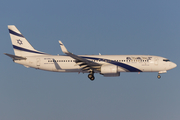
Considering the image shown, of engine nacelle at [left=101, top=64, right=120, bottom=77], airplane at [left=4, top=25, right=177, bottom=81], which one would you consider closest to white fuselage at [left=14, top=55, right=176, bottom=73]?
airplane at [left=4, top=25, right=177, bottom=81]

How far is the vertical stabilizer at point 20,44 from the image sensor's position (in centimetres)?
6122

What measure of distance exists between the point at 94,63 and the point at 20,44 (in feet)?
54.4

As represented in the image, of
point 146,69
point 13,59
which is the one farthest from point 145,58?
point 13,59

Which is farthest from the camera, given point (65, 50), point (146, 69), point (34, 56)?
point (34, 56)

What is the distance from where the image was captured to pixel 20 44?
61.9 m

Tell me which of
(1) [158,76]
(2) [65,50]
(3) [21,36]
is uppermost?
(3) [21,36]

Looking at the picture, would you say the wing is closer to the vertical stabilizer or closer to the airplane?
the airplane

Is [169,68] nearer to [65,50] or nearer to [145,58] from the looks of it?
[145,58]

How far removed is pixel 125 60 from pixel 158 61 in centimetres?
615

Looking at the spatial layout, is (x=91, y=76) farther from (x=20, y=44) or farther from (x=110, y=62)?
(x=20, y=44)

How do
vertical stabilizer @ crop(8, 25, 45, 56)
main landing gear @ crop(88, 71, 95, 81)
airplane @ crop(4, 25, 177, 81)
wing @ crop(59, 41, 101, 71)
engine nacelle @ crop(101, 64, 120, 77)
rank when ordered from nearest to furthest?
wing @ crop(59, 41, 101, 71), engine nacelle @ crop(101, 64, 120, 77), airplane @ crop(4, 25, 177, 81), main landing gear @ crop(88, 71, 95, 81), vertical stabilizer @ crop(8, 25, 45, 56)

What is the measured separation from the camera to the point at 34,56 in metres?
60.3

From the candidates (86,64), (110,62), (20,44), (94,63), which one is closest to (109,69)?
(110,62)

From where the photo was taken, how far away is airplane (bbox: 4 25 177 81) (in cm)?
5622
